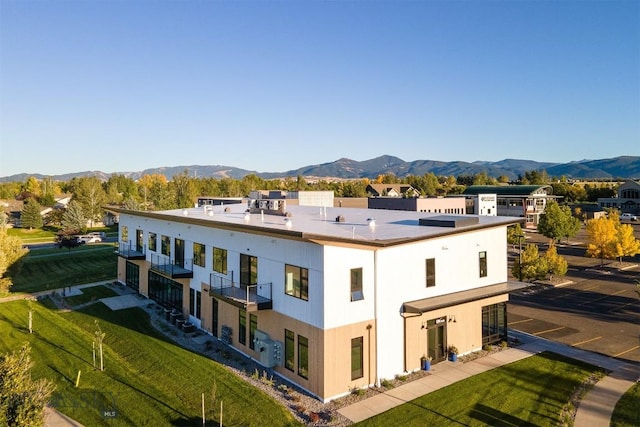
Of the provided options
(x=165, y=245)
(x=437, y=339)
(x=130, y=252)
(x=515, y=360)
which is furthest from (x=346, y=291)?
(x=130, y=252)

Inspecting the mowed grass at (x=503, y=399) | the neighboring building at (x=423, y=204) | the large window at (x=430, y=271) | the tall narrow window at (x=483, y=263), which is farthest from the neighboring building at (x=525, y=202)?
the mowed grass at (x=503, y=399)

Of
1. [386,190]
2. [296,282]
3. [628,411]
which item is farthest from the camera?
[386,190]

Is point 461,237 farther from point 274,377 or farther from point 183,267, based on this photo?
point 183,267

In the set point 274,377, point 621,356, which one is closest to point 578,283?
point 621,356

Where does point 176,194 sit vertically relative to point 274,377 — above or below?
above

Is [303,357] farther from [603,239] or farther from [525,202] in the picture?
[525,202]

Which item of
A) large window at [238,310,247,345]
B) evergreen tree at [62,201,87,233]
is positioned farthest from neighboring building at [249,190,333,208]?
evergreen tree at [62,201,87,233]
